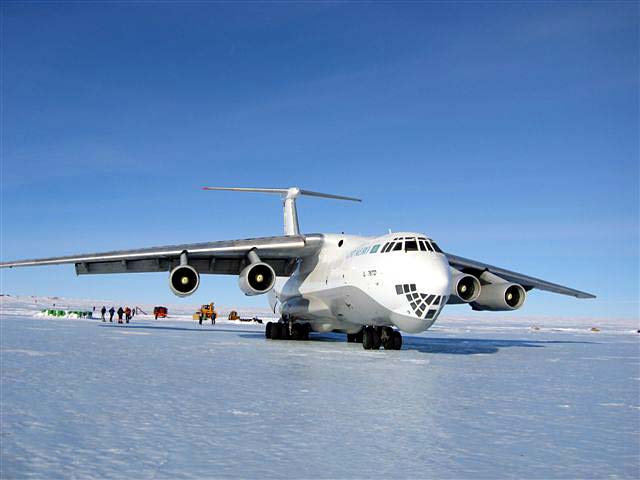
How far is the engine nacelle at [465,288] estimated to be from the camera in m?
15.5

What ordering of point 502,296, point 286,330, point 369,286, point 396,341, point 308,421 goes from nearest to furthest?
point 308,421 < point 369,286 < point 396,341 < point 502,296 < point 286,330

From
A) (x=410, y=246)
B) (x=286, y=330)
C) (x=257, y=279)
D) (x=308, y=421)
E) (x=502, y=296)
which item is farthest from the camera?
(x=286, y=330)

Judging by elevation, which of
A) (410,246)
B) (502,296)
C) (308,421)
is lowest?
(308,421)

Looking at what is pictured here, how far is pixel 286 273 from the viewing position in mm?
20094

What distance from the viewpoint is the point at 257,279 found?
51.0 feet

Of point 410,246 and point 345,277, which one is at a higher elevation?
point 410,246

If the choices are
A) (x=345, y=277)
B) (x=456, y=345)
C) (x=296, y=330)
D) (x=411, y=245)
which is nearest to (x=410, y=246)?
(x=411, y=245)

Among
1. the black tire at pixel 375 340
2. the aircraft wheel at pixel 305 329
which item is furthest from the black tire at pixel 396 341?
the aircraft wheel at pixel 305 329

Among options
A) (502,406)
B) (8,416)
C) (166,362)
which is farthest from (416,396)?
(166,362)

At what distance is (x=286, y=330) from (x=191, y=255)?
405 centimetres

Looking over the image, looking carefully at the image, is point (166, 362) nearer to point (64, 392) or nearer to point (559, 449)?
point (64, 392)

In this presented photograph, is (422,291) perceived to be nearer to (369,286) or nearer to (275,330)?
(369,286)

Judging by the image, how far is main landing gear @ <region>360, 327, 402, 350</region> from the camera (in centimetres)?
1411

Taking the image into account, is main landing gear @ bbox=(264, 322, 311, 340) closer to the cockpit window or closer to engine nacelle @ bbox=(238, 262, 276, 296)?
engine nacelle @ bbox=(238, 262, 276, 296)
